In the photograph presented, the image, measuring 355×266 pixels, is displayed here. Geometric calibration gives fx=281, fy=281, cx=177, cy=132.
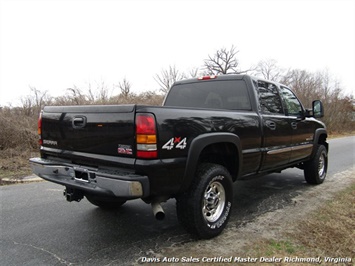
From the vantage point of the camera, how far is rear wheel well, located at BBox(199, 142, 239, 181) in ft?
11.1

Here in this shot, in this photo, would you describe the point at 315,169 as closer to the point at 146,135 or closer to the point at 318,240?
the point at 318,240

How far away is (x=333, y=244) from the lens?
10.2 ft

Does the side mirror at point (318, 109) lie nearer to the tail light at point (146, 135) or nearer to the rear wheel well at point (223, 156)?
the rear wheel well at point (223, 156)

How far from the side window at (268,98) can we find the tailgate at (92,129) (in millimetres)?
2311

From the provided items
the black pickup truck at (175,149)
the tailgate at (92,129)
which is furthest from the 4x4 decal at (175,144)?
the tailgate at (92,129)

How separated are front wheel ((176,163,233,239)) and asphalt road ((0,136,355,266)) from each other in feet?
0.88

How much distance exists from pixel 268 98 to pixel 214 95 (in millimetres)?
898

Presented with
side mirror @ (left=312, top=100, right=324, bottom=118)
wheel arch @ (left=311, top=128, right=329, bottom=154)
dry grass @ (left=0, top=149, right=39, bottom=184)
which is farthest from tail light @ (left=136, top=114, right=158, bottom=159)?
dry grass @ (left=0, top=149, right=39, bottom=184)

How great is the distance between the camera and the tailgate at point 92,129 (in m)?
2.68

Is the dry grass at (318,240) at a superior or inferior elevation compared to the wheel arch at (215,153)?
inferior

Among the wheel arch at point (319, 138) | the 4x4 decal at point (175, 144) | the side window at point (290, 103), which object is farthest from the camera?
the wheel arch at point (319, 138)

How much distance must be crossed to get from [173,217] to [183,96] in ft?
6.39

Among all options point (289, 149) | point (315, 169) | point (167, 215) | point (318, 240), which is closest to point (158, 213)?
point (167, 215)

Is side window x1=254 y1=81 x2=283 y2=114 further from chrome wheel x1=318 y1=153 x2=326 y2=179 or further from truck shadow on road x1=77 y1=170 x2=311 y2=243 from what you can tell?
chrome wheel x1=318 y1=153 x2=326 y2=179
